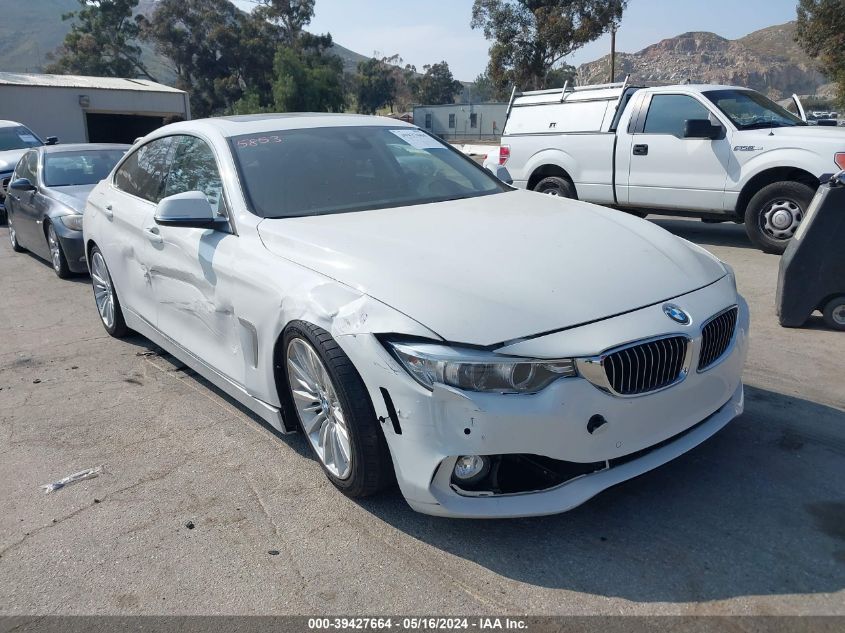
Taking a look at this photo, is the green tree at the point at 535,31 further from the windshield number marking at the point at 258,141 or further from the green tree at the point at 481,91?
the green tree at the point at 481,91

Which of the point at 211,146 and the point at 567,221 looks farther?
the point at 211,146

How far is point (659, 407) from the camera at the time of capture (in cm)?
275

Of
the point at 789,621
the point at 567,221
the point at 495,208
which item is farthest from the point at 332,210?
the point at 789,621

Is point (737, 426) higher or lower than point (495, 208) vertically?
lower

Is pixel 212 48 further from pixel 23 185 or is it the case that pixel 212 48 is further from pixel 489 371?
pixel 489 371

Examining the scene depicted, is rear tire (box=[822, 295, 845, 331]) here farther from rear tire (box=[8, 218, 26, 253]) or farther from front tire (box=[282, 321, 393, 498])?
rear tire (box=[8, 218, 26, 253])

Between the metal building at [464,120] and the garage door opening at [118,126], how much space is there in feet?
84.5

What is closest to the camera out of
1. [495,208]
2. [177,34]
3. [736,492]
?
[736,492]

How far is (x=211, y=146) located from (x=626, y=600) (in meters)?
3.17

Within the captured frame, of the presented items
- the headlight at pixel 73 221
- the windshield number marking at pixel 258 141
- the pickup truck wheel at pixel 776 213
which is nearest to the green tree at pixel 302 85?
the headlight at pixel 73 221

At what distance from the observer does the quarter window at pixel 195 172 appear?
3.99 metres

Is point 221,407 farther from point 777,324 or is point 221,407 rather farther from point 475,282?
point 777,324

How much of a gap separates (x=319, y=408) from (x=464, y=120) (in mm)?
58538

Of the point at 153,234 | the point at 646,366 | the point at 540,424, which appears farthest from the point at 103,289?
the point at 646,366
